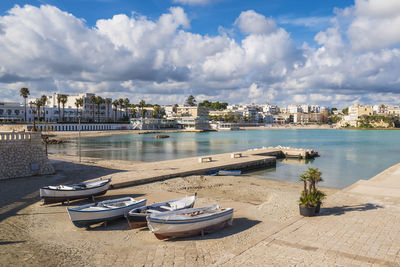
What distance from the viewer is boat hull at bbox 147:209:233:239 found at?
10977mm

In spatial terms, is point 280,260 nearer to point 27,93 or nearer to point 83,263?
point 83,263

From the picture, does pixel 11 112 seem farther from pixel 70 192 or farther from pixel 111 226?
pixel 111 226

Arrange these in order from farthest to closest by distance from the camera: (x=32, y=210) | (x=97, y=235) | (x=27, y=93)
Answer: (x=27, y=93) → (x=32, y=210) → (x=97, y=235)

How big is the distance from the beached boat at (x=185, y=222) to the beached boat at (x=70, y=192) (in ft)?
23.7

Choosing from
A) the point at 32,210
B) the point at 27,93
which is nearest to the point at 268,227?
the point at 32,210

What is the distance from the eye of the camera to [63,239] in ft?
38.2

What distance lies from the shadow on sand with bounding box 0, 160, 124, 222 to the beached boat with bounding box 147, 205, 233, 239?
815cm

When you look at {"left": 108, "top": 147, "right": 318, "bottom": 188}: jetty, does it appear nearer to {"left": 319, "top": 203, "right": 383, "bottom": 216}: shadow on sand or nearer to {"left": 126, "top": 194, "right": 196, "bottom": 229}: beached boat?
{"left": 126, "top": 194, "right": 196, "bottom": 229}: beached boat

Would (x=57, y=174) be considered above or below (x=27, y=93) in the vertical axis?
below

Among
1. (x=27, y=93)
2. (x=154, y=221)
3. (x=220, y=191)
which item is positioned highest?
(x=27, y=93)

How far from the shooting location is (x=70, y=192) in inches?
646

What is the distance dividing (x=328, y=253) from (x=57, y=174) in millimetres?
22233

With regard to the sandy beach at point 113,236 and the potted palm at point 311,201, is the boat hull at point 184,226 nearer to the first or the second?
the sandy beach at point 113,236

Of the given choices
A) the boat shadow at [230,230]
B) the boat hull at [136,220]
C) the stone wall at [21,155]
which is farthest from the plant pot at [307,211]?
the stone wall at [21,155]
